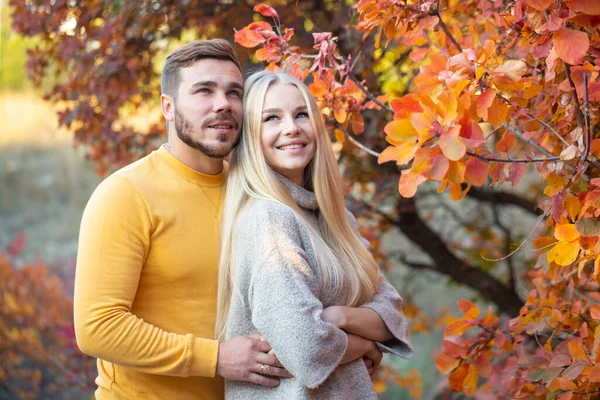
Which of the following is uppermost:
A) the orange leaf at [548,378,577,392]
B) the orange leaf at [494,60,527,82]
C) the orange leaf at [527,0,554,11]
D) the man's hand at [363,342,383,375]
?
the orange leaf at [527,0,554,11]

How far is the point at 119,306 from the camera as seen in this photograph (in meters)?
1.97

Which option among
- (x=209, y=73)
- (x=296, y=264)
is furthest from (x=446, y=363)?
(x=209, y=73)

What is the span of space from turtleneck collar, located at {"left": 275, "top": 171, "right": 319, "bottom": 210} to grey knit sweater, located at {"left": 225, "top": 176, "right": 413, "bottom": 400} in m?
0.02

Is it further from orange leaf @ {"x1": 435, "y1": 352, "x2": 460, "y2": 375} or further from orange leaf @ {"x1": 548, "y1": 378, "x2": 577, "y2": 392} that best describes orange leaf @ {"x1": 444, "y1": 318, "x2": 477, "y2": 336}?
orange leaf @ {"x1": 548, "y1": 378, "x2": 577, "y2": 392}

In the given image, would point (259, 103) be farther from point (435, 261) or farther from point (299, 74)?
point (435, 261)

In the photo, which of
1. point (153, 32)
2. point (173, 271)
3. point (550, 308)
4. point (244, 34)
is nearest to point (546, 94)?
point (550, 308)

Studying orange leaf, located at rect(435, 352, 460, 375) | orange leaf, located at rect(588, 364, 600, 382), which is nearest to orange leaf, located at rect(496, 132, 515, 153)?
orange leaf, located at rect(588, 364, 600, 382)

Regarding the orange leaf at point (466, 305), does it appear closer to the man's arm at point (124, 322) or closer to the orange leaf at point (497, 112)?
the man's arm at point (124, 322)

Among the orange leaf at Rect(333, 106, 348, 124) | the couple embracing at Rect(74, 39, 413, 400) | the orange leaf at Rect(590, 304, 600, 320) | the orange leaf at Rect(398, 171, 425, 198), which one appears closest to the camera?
the orange leaf at Rect(398, 171, 425, 198)

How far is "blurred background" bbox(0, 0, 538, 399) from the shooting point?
13.4 ft

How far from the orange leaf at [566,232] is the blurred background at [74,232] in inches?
67.7

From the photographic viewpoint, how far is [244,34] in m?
2.27

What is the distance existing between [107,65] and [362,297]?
212 cm

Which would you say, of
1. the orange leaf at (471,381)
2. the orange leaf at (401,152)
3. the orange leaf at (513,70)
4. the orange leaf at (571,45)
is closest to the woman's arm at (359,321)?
the orange leaf at (471,381)
